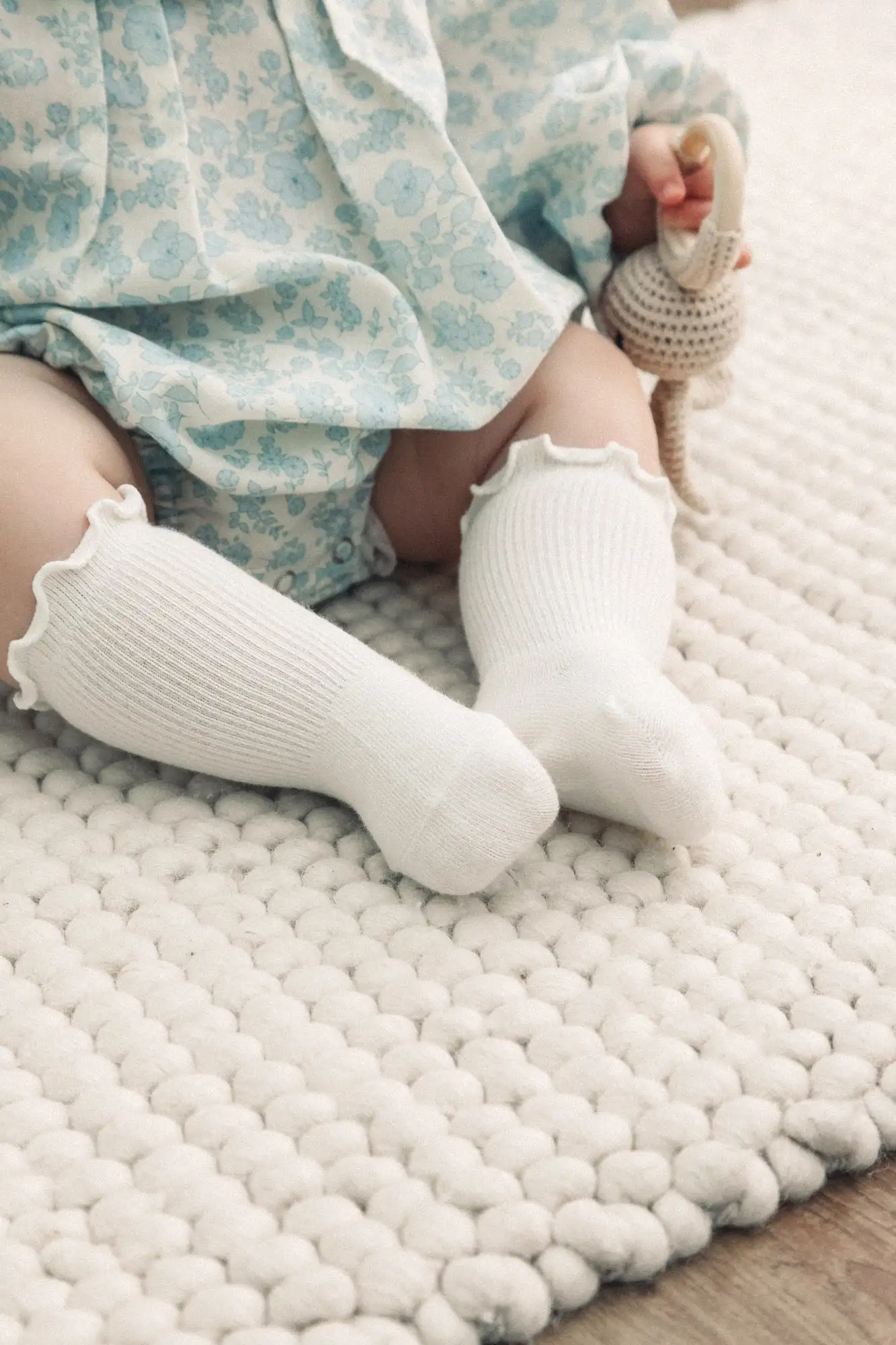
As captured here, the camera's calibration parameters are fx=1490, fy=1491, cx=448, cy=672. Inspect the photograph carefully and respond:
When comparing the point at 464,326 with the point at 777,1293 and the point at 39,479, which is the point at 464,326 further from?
the point at 777,1293

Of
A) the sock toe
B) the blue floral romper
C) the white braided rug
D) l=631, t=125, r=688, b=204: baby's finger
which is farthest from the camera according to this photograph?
l=631, t=125, r=688, b=204: baby's finger

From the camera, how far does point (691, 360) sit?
2.70 feet

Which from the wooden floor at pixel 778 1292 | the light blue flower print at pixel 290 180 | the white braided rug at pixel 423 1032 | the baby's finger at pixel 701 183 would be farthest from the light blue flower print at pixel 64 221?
the wooden floor at pixel 778 1292

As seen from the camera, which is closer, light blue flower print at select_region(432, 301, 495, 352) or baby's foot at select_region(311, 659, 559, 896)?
baby's foot at select_region(311, 659, 559, 896)

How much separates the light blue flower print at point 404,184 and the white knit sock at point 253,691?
22cm

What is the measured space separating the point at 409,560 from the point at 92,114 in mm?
289

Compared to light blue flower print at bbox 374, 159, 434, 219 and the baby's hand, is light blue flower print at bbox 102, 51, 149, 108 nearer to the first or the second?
light blue flower print at bbox 374, 159, 434, 219

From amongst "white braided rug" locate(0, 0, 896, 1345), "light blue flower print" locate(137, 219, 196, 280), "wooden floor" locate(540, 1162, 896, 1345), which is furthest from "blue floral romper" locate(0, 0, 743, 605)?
"wooden floor" locate(540, 1162, 896, 1345)

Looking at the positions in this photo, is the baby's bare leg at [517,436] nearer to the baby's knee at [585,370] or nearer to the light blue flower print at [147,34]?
the baby's knee at [585,370]

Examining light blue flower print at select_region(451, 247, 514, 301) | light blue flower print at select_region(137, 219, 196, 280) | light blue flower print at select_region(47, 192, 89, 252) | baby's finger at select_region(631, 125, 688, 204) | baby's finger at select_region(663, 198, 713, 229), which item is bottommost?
light blue flower print at select_region(47, 192, 89, 252)

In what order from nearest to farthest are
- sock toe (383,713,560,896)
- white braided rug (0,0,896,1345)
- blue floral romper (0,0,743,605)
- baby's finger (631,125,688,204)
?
white braided rug (0,0,896,1345) → sock toe (383,713,560,896) → blue floral romper (0,0,743,605) → baby's finger (631,125,688,204)

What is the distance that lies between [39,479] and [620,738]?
271 millimetres

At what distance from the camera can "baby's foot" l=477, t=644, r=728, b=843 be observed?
0.62 meters

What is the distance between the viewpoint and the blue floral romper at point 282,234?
2.30ft
